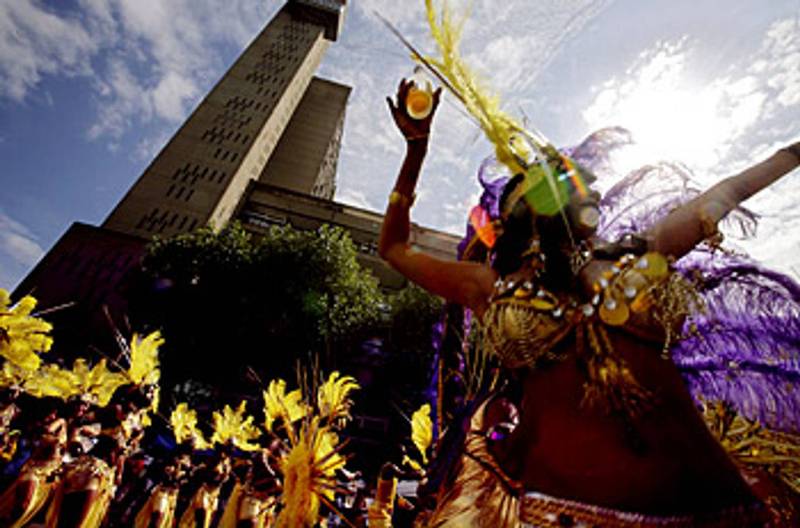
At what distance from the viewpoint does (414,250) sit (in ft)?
Result: 6.29

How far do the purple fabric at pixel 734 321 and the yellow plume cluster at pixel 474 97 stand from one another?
0.73 meters

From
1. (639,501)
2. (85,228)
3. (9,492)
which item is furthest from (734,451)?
(85,228)

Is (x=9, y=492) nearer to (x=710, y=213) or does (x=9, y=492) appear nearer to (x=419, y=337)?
(x=710, y=213)

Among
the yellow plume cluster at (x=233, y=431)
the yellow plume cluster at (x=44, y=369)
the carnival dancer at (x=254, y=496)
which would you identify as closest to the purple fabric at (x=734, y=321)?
the yellow plume cluster at (x=44, y=369)

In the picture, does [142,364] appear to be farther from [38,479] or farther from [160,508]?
[160,508]

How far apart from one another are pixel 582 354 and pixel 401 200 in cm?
94

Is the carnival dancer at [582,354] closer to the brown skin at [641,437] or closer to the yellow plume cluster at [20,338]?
the brown skin at [641,437]

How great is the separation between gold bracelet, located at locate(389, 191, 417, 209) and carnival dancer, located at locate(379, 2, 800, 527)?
1.2 inches

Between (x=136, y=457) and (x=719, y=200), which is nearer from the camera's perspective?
(x=719, y=200)

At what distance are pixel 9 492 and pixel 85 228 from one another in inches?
764

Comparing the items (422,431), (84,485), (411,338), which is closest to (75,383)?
(84,485)

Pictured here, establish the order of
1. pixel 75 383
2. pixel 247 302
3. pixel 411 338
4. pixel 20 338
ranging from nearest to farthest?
pixel 20 338 < pixel 75 383 < pixel 247 302 < pixel 411 338

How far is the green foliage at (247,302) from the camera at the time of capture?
13516 mm

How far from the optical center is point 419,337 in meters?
15.6
